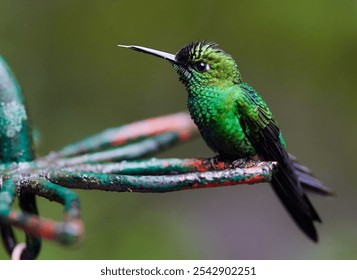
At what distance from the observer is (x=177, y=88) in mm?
2826

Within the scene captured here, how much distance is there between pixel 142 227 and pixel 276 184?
1.56 m

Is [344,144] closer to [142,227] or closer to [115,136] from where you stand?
[142,227]

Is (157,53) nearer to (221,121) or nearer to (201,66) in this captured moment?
(201,66)

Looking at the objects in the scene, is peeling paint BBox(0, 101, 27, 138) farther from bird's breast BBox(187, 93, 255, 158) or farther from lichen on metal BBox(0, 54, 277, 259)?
bird's breast BBox(187, 93, 255, 158)

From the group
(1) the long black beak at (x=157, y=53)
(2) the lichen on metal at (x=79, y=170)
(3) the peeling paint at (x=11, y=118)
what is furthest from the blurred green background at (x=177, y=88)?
(1) the long black beak at (x=157, y=53)

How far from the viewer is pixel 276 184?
1403 millimetres

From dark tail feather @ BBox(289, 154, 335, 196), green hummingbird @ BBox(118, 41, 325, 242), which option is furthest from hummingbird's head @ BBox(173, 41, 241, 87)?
dark tail feather @ BBox(289, 154, 335, 196)

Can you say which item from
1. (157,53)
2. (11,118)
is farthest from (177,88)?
(157,53)

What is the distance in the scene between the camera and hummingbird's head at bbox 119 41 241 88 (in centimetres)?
125

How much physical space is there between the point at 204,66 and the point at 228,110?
0.40 feet

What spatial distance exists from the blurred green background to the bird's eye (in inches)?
47.8
